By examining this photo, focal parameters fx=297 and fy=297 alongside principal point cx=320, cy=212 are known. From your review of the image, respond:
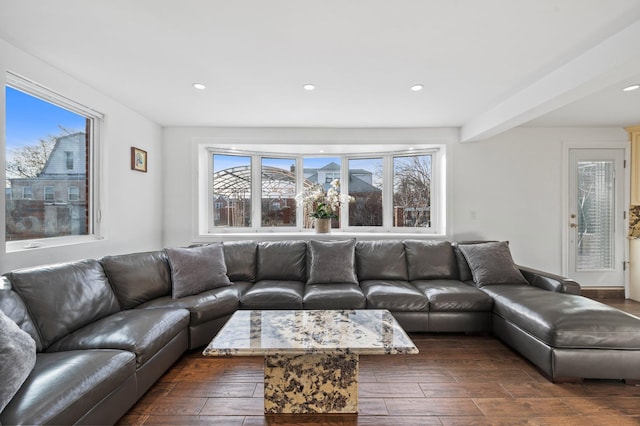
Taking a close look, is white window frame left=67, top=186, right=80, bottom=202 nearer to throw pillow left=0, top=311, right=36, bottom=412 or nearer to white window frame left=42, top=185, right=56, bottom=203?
white window frame left=42, top=185, right=56, bottom=203

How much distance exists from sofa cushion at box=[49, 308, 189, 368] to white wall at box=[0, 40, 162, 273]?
0.75 metres

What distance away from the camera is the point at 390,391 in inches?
78.7

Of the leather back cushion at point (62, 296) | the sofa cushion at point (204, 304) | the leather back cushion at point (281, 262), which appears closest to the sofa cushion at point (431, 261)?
the leather back cushion at point (281, 262)

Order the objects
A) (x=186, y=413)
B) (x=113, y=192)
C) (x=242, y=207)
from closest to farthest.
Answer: (x=186, y=413) < (x=113, y=192) < (x=242, y=207)

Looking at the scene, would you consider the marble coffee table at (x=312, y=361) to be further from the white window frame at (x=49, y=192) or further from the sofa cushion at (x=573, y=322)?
the white window frame at (x=49, y=192)

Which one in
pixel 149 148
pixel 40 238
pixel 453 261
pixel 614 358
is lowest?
pixel 614 358

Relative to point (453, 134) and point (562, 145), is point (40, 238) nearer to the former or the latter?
point (453, 134)

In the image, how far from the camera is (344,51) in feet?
6.66

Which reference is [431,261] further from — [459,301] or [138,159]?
[138,159]

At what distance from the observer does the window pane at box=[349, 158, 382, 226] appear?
4.38 metres

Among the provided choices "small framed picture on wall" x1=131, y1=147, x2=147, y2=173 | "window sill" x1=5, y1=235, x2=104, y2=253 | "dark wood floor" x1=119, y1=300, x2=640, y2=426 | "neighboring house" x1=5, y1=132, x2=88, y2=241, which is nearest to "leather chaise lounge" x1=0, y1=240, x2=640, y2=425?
"dark wood floor" x1=119, y1=300, x2=640, y2=426

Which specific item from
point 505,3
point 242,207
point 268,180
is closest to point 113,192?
point 242,207

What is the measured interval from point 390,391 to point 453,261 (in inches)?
75.7

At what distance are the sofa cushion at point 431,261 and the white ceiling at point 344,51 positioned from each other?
4.82ft
